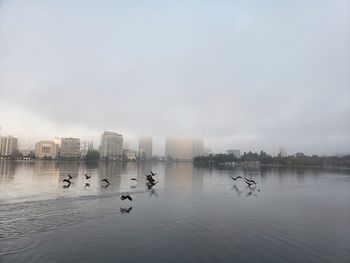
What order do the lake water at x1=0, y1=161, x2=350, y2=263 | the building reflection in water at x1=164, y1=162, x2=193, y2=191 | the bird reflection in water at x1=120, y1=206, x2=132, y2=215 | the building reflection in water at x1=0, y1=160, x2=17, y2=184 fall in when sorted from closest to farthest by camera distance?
1. the lake water at x1=0, y1=161, x2=350, y2=263
2. the bird reflection in water at x1=120, y1=206, x2=132, y2=215
3. the building reflection in water at x1=164, y1=162, x2=193, y2=191
4. the building reflection in water at x1=0, y1=160, x2=17, y2=184

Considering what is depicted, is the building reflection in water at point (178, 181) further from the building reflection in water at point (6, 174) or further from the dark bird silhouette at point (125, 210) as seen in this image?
the building reflection in water at point (6, 174)

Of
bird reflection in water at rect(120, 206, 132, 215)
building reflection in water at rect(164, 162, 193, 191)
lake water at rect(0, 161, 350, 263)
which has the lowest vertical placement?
lake water at rect(0, 161, 350, 263)

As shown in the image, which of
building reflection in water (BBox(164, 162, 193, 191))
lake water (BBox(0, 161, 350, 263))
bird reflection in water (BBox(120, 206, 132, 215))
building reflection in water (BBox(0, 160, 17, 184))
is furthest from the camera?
building reflection in water (BBox(0, 160, 17, 184))

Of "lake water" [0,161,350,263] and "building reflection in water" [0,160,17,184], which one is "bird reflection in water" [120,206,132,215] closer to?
"lake water" [0,161,350,263]

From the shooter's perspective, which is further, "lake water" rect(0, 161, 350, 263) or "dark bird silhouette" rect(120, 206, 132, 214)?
"dark bird silhouette" rect(120, 206, 132, 214)

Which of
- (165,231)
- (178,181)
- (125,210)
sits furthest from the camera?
(178,181)

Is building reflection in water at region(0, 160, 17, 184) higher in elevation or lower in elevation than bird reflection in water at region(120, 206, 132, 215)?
higher

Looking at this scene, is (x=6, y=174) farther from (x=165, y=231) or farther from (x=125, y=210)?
(x=165, y=231)

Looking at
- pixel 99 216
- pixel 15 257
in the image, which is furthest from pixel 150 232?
pixel 15 257

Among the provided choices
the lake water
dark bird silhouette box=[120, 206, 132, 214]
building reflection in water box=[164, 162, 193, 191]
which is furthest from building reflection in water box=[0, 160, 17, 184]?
dark bird silhouette box=[120, 206, 132, 214]

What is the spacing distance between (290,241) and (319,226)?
5.29m

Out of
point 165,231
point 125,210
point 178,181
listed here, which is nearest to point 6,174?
point 178,181

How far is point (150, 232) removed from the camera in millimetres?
17766

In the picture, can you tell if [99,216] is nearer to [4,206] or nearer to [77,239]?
[77,239]
